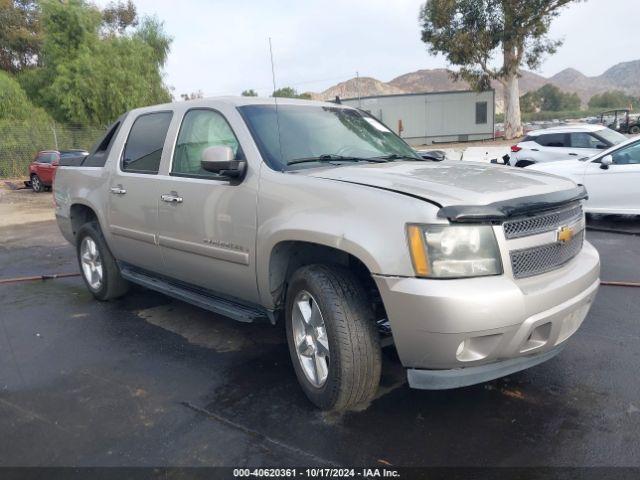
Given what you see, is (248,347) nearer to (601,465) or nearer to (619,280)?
(601,465)

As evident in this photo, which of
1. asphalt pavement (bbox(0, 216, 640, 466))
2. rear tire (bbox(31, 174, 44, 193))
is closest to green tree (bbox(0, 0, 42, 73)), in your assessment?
rear tire (bbox(31, 174, 44, 193))

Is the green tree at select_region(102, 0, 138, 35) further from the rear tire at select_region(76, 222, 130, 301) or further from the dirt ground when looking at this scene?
the rear tire at select_region(76, 222, 130, 301)

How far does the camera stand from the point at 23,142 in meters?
Result: 23.8

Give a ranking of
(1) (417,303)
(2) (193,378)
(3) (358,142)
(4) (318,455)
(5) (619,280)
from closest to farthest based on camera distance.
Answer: (1) (417,303)
(4) (318,455)
(2) (193,378)
(3) (358,142)
(5) (619,280)

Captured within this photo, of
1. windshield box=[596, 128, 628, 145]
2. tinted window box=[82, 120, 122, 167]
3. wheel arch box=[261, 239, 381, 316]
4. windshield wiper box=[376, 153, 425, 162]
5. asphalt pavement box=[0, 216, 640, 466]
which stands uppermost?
tinted window box=[82, 120, 122, 167]

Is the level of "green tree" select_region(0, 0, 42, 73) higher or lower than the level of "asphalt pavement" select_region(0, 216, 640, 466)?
higher

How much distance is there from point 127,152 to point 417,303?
335 centimetres

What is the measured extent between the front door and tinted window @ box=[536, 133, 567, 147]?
11142 mm

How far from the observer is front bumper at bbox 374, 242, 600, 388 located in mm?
2572

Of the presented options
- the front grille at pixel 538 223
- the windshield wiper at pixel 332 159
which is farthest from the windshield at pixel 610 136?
the front grille at pixel 538 223

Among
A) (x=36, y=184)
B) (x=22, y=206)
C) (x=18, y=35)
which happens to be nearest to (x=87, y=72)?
(x=36, y=184)

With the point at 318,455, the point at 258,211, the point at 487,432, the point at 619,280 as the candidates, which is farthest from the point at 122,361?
the point at 619,280

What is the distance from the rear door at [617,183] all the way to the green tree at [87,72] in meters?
23.8

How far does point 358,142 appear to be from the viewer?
13.2ft
